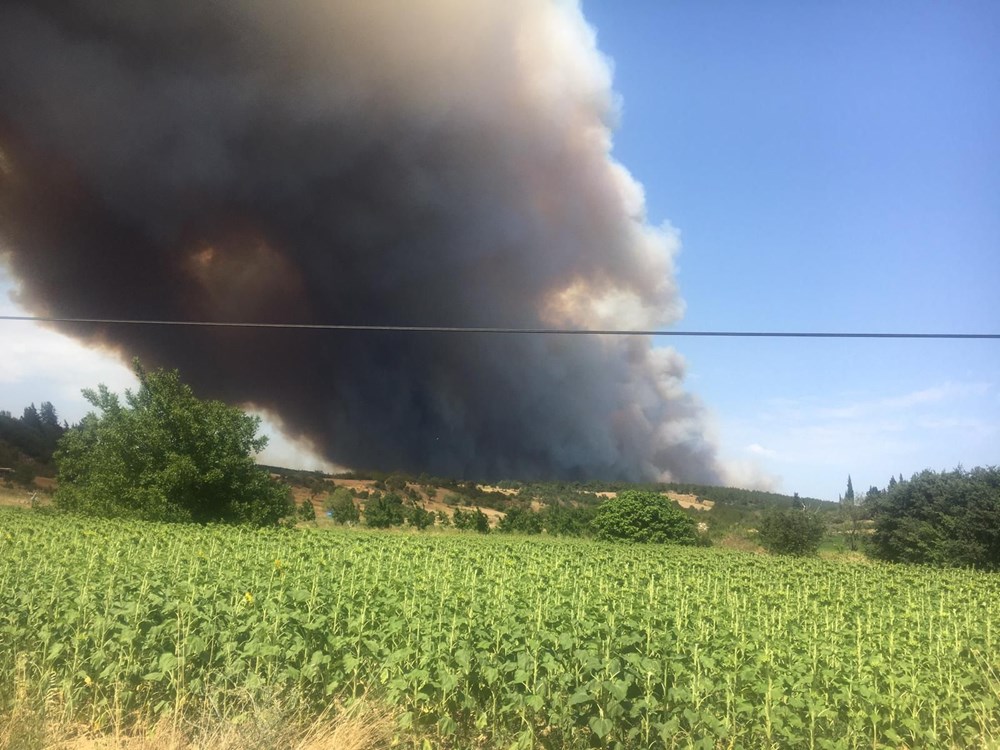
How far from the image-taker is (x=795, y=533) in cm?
4538

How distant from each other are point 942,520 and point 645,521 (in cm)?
1731

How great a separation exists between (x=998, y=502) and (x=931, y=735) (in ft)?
119

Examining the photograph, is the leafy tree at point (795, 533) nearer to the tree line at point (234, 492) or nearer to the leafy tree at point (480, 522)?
the tree line at point (234, 492)

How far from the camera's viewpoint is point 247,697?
590 centimetres

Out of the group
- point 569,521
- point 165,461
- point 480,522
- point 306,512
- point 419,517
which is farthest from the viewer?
point 306,512

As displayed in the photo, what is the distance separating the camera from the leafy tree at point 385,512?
54.9 m

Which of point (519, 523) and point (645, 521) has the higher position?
point (645, 521)

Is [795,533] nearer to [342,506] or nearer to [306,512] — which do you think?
[306,512]

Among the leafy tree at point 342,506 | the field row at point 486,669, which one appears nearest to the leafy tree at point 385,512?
the leafy tree at point 342,506

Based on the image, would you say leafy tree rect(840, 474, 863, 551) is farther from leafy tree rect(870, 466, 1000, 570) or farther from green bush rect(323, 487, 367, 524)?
green bush rect(323, 487, 367, 524)

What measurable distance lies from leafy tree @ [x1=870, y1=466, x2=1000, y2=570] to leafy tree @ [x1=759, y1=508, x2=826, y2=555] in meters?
4.06

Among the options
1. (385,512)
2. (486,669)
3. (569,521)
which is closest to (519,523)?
(569,521)

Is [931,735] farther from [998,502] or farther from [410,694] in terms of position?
[998,502]

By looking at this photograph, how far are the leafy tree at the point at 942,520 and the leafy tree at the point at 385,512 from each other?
110 feet
